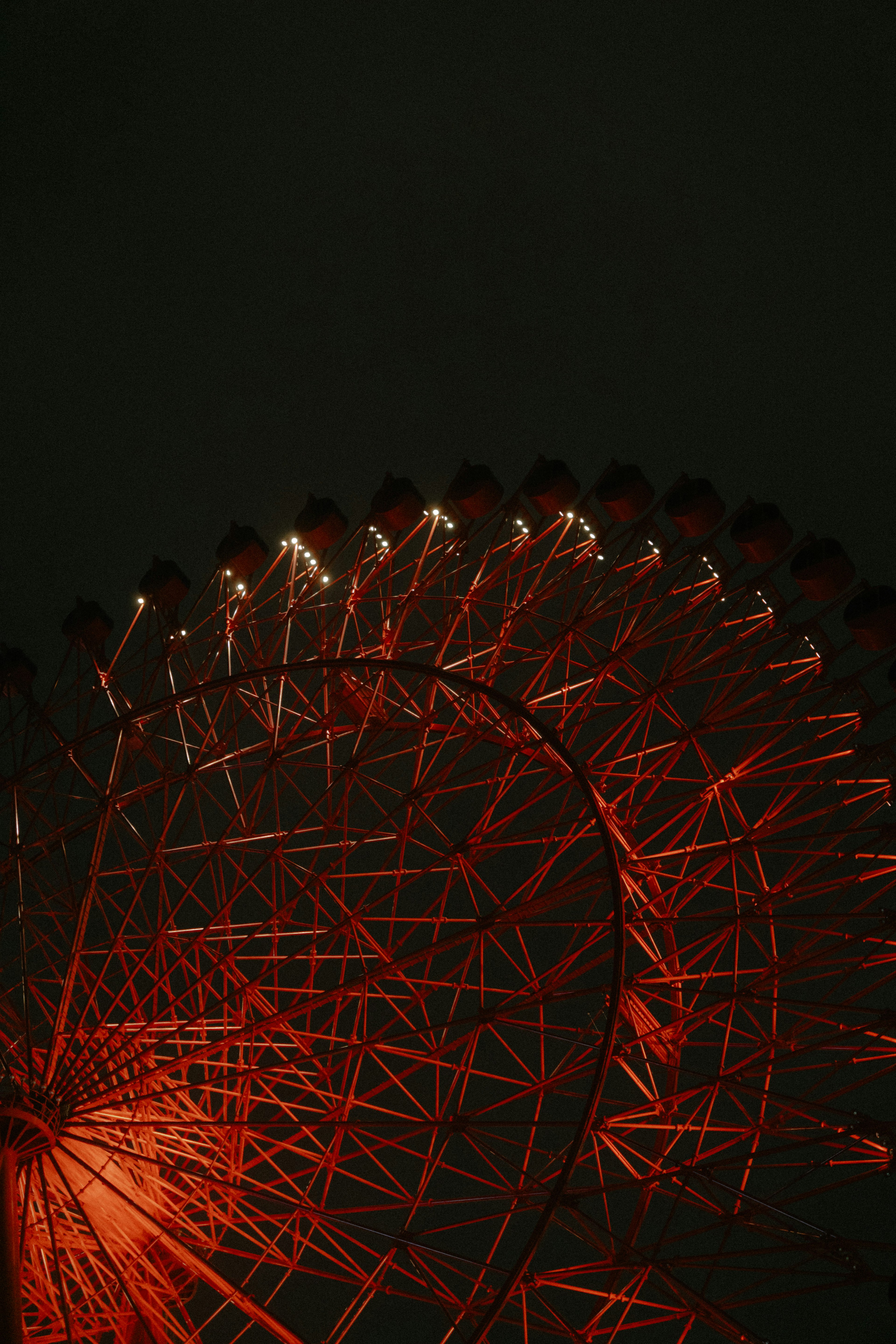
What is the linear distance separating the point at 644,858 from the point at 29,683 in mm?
11104

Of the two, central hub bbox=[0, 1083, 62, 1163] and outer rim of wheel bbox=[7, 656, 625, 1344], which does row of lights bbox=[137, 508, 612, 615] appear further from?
central hub bbox=[0, 1083, 62, 1163]

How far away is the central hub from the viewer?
15.8m

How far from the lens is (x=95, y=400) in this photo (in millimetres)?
31625

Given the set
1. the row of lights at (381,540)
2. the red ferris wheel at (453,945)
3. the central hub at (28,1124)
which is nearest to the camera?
the red ferris wheel at (453,945)

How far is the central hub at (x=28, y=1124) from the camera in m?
15.8

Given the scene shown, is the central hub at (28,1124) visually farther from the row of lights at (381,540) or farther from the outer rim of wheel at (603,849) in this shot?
the row of lights at (381,540)

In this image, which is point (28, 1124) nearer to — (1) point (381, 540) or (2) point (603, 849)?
(2) point (603, 849)

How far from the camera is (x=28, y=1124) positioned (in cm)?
1583

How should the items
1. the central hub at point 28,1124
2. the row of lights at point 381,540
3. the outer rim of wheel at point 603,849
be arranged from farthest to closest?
1. the row of lights at point 381,540
2. the central hub at point 28,1124
3. the outer rim of wheel at point 603,849

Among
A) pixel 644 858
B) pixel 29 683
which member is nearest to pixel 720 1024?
pixel 644 858

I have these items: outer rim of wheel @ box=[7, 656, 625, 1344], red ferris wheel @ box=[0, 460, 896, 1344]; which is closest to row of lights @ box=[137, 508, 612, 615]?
red ferris wheel @ box=[0, 460, 896, 1344]

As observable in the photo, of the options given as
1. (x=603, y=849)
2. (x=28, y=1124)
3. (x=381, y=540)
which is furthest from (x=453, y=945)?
(x=381, y=540)

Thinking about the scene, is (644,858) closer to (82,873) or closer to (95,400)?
(82,873)

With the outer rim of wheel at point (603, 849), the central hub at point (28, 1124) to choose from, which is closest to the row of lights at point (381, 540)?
the outer rim of wheel at point (603, 849)
